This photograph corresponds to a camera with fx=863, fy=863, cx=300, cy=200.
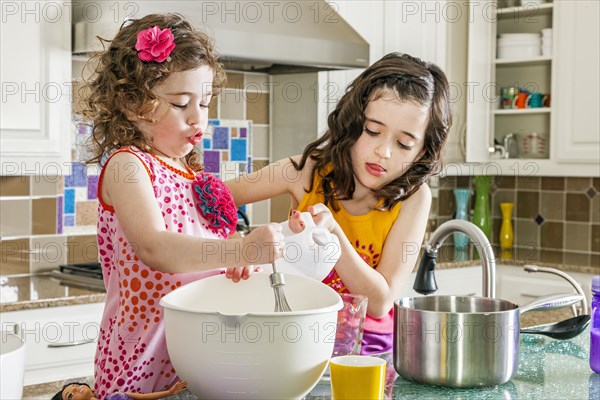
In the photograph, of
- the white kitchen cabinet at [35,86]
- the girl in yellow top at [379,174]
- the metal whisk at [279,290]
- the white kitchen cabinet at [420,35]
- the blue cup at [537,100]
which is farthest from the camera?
the blue cup at [537,100]

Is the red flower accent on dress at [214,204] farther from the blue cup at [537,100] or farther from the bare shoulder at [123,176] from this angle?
the blue cup at [537,100]

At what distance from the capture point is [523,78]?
386cm

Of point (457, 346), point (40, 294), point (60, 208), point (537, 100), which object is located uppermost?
point (537, 100)

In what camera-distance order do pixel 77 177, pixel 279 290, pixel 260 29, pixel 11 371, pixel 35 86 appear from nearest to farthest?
pixel 11 371, pixel 279 290, pixel 35 86, pixel 260 29, pixel 77 177

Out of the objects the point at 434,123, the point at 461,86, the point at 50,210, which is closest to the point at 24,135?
the point at 50,210

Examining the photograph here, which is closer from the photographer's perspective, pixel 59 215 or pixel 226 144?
pixel 59 215

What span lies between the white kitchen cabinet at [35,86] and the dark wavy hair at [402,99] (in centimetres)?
106

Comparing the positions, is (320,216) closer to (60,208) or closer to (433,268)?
Answer: (433,268)

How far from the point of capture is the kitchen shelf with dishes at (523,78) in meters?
3.68

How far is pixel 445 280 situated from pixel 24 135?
1.69 meters

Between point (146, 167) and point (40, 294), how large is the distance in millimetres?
1241

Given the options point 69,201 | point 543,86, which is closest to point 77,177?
point 69,201

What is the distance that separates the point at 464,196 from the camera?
392 centimetres

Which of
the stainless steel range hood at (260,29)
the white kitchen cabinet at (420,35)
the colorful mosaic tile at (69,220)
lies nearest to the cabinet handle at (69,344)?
the colorful mosaic tile at (69,220)
